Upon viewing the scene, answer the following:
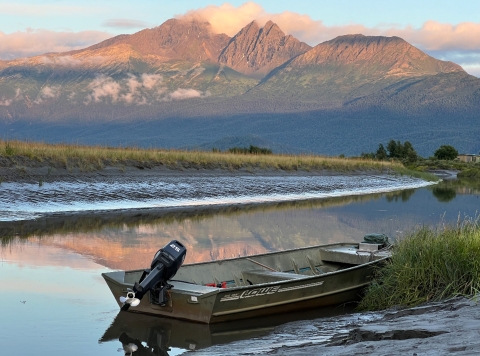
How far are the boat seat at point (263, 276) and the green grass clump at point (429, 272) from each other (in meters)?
1.23

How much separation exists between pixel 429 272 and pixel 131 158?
24535 mm

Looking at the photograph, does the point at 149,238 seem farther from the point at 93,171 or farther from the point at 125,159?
the point at 125,159

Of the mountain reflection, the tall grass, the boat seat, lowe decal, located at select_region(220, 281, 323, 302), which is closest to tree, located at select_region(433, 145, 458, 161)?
the tall grass

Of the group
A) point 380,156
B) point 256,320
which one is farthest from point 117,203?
point 380,156

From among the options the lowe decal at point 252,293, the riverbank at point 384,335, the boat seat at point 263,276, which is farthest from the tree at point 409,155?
the riverbank at point 384,335

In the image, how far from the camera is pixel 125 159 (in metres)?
34.2

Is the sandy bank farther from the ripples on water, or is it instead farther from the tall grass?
the ripples on water

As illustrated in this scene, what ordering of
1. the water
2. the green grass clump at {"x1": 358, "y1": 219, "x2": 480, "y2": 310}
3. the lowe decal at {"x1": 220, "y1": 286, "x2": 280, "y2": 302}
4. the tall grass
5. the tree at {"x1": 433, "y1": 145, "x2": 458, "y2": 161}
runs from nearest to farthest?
1. the water
2. the lowe decal at {"x1": 220, "y1": 286, "x2": 280, "y2": 302}
3. the green grass clump at {"x1": 358, "y1": 219, "x2": 480, "y2": 310}
4. the tall grass
5. the tree at {"x1": 433, "y1": 145, "x2": 458, "y2": 161}

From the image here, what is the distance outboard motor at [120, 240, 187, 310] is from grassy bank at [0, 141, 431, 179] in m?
18.5

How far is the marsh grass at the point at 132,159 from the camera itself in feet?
98.5

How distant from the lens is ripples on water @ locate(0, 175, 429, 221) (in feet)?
81.4

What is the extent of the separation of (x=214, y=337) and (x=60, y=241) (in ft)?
29.4

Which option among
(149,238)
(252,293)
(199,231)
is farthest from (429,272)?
(199,231)

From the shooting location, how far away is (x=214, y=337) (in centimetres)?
1048
